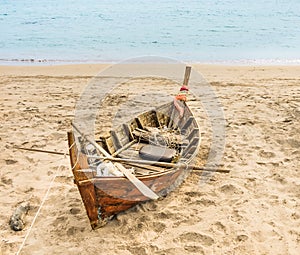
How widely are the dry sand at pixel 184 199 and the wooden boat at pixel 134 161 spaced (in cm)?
40

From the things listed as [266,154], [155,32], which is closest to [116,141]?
[266,154]

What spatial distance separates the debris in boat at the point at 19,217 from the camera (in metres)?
5.31

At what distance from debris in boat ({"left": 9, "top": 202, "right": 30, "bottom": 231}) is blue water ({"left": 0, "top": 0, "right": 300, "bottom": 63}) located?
13789 mm

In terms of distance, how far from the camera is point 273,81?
12883 millimetres

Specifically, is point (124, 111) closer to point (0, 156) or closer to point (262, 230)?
point (0, 156)

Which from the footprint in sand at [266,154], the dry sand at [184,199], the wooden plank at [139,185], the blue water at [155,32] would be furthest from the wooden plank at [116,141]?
the blue water at [155,32]

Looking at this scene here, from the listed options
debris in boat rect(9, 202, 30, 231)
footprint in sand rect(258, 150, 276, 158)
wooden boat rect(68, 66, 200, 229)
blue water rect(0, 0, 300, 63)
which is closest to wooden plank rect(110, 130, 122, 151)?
wooden boat rect(68, 66, 200, 229)

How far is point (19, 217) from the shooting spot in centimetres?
546

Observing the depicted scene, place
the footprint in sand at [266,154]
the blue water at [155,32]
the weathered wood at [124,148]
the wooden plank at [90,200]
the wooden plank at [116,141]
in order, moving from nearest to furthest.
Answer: the wooden plank at [90,200]
the weathered wood at [124,148]
the wooden plank at [116,141]
the footprint in sand at [266,154]
the blue water at [155,32]

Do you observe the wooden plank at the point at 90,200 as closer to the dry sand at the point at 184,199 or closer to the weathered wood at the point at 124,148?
the dry sand at the point at 184,199

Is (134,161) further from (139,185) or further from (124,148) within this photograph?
(124,148)

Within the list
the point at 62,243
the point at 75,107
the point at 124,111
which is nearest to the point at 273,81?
the point at 124,111

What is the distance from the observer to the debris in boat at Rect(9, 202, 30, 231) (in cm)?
531

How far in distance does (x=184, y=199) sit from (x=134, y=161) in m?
1.11
